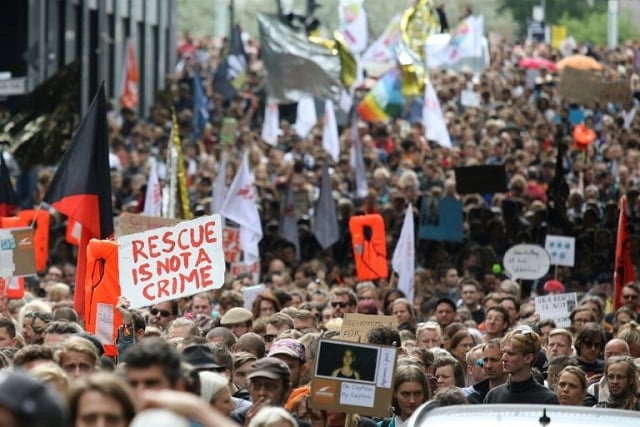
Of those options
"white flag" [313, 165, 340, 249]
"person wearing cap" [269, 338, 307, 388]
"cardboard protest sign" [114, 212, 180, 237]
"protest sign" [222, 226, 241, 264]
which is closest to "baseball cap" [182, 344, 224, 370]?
"person wearing cap" [269, 338, 307, 388]

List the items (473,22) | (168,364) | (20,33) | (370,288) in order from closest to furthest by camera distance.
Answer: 1. (168,364)
2. (370,288)
3. (20,33)
4. (473,22)

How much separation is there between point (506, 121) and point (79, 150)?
69.0ft

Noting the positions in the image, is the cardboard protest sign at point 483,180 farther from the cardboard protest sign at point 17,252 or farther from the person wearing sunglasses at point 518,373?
the person wearing sunglasses at point 518,373

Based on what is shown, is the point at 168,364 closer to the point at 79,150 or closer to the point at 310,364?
the point at 310,364

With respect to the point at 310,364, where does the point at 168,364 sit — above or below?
above

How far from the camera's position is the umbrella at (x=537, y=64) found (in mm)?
46656

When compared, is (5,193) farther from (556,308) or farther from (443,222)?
(556,308)

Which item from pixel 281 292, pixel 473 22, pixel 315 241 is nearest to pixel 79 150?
pixel 281 292

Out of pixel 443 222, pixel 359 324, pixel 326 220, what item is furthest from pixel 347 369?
pixel 326 220

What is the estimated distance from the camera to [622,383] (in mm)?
11273

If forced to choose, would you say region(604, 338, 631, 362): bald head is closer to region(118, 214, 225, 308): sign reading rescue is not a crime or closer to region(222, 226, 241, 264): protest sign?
region(118, 214, 225, 308): sign reading rescue is not a crime

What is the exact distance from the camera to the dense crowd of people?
825cm

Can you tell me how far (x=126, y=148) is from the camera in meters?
34.3

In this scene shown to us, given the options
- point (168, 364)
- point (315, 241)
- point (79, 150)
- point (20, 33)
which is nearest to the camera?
point (168, 364)
